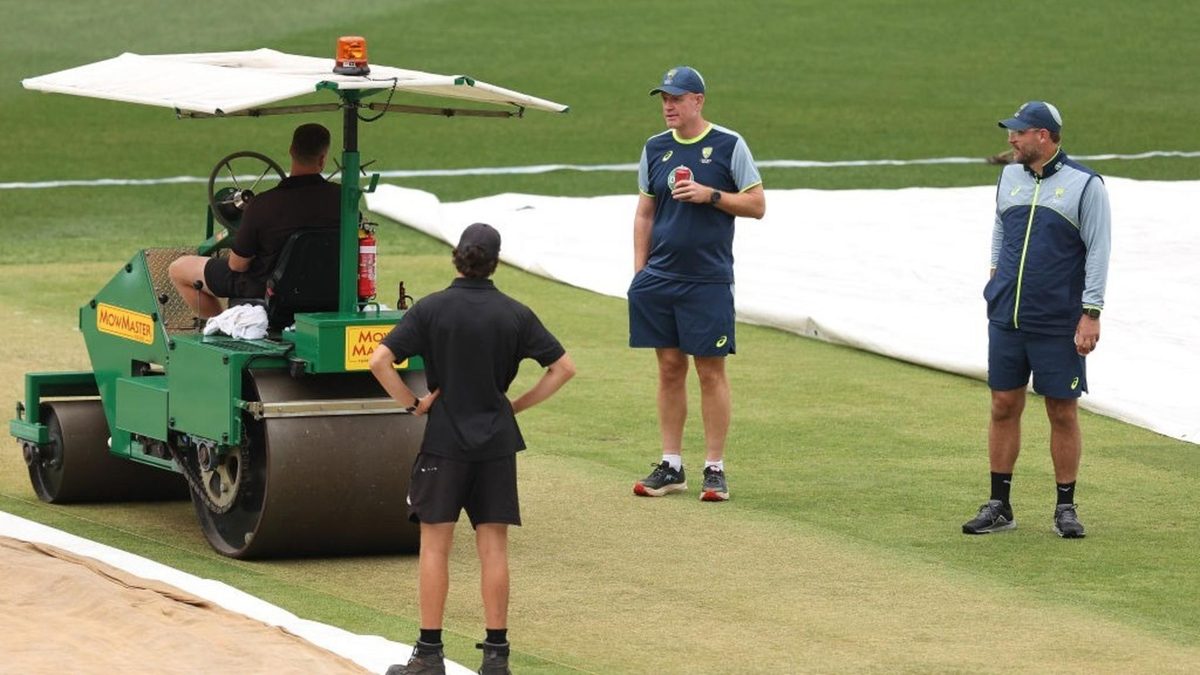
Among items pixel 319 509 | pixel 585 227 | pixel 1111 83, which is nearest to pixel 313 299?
pixel 319 509

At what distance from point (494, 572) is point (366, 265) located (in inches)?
91.7

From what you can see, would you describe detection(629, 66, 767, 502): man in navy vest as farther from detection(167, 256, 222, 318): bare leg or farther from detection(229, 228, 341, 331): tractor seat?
detection(167, 256, 222, 318): bare leg

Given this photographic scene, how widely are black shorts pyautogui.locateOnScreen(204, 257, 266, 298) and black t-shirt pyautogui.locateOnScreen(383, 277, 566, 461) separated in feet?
7.20

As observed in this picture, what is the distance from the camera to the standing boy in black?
287 inches

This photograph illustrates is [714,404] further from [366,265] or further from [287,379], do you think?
[287,379]

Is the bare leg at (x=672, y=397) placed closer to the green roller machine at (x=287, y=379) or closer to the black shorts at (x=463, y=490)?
the green roller machine at (x=287, y=379)

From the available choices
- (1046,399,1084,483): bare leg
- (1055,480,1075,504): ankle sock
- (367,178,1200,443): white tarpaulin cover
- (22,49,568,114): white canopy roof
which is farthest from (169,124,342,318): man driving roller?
(367,178,1200,443): white tarpaulin cover

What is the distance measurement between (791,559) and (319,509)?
1.99m

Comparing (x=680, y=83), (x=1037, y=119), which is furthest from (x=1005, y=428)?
(x=680, y=83)

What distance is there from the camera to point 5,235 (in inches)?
739

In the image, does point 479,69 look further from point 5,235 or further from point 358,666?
point 358,666

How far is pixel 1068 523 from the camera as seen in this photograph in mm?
9742

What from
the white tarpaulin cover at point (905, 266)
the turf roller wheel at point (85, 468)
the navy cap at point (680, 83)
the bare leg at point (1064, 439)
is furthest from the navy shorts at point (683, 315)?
the white tarpaulin cover at point (905, 266)

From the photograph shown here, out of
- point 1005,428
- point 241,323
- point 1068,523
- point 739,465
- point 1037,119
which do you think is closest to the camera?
point 241,323
